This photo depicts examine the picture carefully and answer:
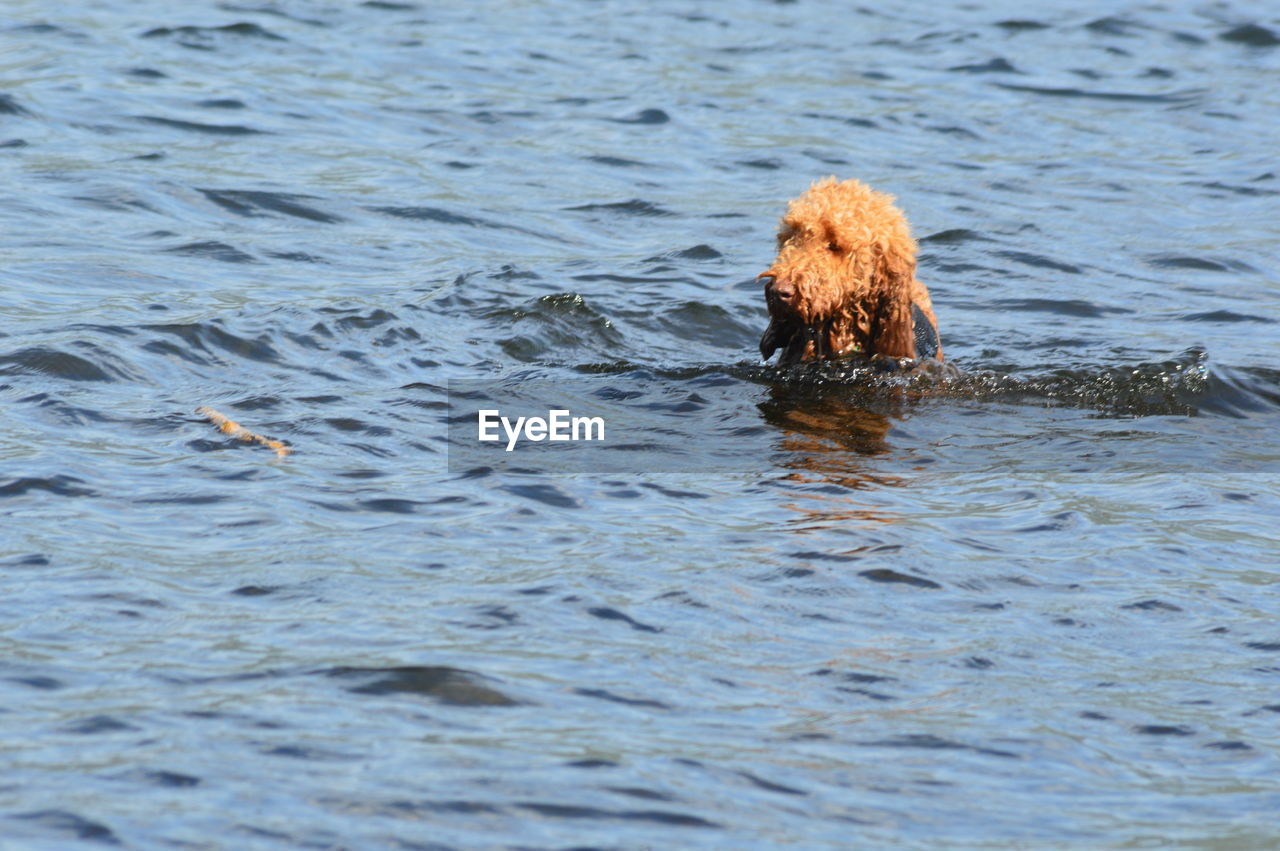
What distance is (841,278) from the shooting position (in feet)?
24.8

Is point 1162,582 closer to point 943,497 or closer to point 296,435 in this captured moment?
point 943,497

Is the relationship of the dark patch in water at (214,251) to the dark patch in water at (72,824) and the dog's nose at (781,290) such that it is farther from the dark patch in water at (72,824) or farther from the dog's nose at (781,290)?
the dark patch in water at (72,824)

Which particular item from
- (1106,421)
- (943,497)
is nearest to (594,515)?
(943,497)

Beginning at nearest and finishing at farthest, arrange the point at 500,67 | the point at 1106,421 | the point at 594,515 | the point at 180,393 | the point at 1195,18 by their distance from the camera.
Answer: the point at 594,515, the point at 180,393, the point at 1106,421, the point at 500,67, the point at 1195,18

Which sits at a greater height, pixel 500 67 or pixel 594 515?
pixel 500 67

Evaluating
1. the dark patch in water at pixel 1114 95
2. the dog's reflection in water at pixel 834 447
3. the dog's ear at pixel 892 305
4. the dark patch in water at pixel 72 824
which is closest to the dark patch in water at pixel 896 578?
the dog's reflection in water at pixel 834 447

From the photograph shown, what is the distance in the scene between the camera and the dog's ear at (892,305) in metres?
7.61

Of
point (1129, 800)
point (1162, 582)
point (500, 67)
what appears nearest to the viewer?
point (1129, 800)

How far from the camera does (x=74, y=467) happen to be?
6.22 m

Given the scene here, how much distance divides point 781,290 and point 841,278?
11.5 inches

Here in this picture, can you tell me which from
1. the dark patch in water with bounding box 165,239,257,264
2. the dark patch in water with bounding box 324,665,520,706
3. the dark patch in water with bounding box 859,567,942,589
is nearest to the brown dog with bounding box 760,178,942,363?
the dark patch in water with bounding box 859,567,942,589

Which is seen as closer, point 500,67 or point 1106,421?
point 1106,421

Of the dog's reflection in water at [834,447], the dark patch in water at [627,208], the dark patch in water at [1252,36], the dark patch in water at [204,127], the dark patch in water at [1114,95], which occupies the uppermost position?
the dark patch in water at [1252,36]

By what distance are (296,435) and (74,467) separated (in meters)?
0.95
